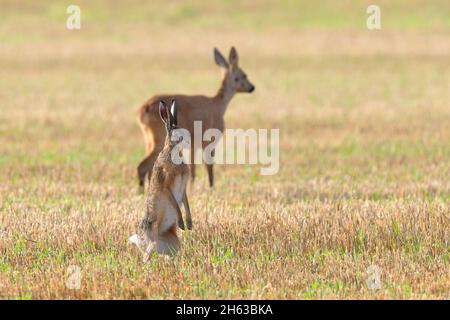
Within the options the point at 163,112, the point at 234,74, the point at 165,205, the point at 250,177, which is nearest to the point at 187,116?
the point at 250,177

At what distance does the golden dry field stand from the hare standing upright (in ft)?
0.53

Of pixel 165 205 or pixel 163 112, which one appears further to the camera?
pixel 163 112

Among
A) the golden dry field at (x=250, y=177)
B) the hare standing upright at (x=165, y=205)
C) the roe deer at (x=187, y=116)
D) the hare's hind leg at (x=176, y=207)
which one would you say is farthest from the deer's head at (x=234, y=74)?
the hare's hind leg at (x=176, y=207)

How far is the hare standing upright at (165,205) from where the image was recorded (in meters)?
8.91

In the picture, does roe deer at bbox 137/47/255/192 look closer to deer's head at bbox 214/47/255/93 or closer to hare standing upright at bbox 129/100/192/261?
deer's head at bbox 214/47/255/93

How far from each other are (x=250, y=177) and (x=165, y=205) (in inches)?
256

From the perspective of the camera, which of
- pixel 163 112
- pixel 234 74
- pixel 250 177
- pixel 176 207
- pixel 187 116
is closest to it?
pixel 176 207

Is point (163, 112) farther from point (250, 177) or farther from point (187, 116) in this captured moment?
point (250, 177)

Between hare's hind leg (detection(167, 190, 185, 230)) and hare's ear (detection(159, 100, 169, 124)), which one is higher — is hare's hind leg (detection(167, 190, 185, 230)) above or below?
below

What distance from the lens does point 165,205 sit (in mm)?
8977

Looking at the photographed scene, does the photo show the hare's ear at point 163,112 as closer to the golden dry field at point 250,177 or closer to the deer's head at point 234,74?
the golden dry field at point 250,177

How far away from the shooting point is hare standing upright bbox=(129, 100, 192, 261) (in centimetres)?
891

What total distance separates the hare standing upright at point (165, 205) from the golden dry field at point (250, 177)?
161mm

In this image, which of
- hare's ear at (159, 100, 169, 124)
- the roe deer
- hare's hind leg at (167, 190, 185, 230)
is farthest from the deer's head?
hare's hind leg at (167, 190, 185, 230)
